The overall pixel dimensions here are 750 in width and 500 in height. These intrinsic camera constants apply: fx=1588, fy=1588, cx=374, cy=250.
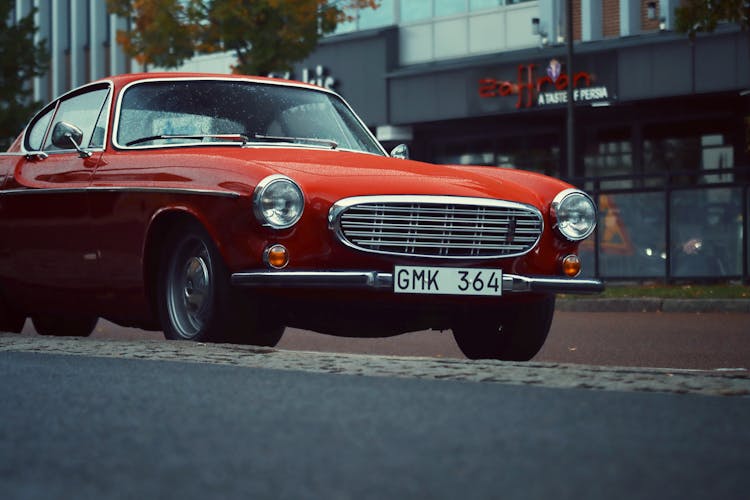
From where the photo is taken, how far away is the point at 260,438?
178 inches

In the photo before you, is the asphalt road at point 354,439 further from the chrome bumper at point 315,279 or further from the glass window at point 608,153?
the glass window at point 608,153

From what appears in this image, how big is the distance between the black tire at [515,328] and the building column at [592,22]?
23806 millimetres

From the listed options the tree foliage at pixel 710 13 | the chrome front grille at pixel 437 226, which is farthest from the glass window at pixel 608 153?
the chrome front grille at pixel 437 226

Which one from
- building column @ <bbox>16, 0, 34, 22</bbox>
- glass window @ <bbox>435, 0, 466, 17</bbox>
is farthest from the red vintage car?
building column @ <bbox>16, 0, 34, 22</bbox>

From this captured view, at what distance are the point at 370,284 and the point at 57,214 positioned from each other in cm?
238

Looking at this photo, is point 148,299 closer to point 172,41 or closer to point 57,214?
point 57,214

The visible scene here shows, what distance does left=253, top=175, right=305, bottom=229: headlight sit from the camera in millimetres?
7656

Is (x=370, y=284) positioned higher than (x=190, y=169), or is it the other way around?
(x=190, y=169)

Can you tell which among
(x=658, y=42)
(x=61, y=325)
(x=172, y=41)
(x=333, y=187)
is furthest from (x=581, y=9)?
(x=333, y=187)

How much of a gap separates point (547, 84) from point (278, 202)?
79.6 ft

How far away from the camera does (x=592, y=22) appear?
105ft

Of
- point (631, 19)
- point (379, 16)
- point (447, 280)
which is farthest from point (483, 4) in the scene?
point (447, 280)

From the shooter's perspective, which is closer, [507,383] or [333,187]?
[507,383]

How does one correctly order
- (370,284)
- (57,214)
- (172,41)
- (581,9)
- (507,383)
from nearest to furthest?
(507,383) < (370,284) < (57,214) < (172,41) < (581,9)
